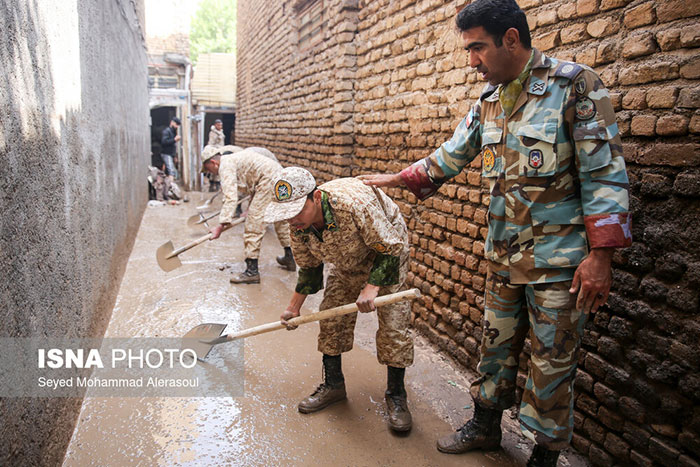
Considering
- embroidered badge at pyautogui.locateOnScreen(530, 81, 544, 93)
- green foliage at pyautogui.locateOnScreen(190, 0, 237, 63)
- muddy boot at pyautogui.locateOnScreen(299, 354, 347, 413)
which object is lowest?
muddy boot at pyautogui.locateOnScreen(299, 354, 347, 413)

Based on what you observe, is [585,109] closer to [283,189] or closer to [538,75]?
[538,75]

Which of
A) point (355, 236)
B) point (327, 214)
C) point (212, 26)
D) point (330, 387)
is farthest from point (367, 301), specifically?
point (212, 26)

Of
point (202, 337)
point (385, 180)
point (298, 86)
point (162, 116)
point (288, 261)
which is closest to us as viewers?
point (385, 180)

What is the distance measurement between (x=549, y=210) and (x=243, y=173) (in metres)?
3.70

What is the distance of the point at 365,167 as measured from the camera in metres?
4.42

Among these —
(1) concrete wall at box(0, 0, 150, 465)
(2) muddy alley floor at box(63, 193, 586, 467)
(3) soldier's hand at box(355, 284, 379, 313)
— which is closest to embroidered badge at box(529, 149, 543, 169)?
(3) soldier's hand at box(355, 284, 379, 313)

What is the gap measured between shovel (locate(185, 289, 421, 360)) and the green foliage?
1562 inches

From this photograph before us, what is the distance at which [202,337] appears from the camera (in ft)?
10.2

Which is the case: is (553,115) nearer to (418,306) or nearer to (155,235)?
(418,306)

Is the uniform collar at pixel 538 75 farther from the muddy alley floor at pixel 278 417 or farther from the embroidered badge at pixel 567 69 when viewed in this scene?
the muddy alley floor at pixel 278 417

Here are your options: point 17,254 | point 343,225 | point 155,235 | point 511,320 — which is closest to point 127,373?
point 17,254

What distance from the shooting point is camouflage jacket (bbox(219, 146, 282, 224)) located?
15.4 ft

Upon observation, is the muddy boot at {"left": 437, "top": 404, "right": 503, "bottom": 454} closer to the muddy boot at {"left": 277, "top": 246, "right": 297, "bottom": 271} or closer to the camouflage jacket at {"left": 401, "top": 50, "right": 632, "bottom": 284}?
the camouflage jacket at {"left": 401, "top": 50, "right": 632, "bottom": 284}

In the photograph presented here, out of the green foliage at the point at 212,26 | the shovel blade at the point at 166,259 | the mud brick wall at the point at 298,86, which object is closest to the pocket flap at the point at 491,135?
the mud brick wall at the point at 298,86
